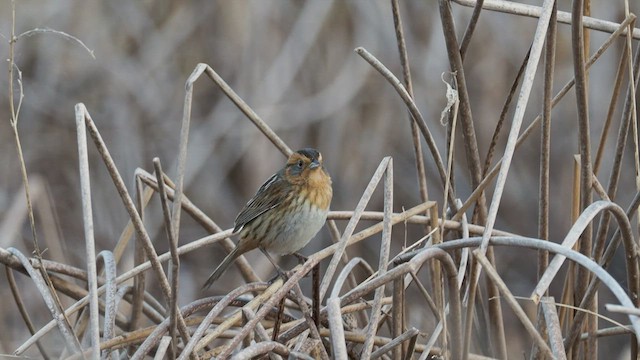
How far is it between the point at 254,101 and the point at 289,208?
2102mm

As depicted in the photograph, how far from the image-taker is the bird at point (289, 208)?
351 cm

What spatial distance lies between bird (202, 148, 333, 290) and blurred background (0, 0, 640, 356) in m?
1.84

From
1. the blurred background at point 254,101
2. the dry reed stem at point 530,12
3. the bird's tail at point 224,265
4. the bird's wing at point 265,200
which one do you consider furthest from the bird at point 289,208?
the blurred background at point 254,101

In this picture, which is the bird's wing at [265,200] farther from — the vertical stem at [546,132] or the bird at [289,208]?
the vertical stem at [546,132]

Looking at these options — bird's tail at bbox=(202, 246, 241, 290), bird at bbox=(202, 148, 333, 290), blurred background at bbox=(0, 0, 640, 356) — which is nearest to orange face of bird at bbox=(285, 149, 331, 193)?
bird at bbox=(202, 148, 333, 290)

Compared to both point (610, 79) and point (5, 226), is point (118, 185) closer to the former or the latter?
point (5, 226)

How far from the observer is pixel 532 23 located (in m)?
5.49

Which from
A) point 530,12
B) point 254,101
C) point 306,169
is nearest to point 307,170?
point 306,169

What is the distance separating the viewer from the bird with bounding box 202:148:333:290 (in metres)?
3.51

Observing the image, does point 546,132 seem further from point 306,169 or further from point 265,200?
point 265,200

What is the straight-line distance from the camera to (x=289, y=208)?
3629 millimetres

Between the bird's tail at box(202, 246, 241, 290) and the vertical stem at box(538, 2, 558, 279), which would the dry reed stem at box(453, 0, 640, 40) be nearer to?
the vertical stem at box(538, 2, 558, 279)

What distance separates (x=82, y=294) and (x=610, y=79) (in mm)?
3401

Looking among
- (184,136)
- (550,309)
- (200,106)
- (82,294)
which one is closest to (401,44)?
(184,136)
